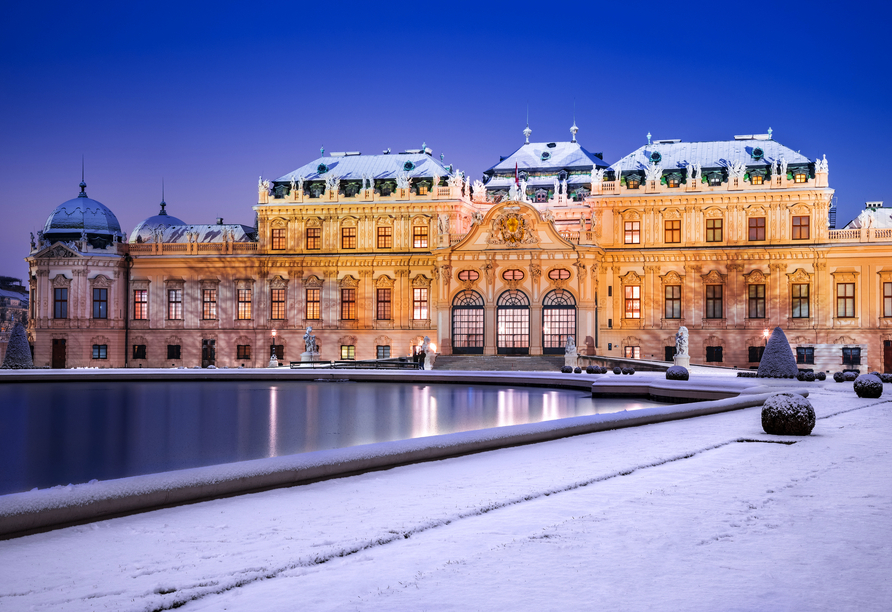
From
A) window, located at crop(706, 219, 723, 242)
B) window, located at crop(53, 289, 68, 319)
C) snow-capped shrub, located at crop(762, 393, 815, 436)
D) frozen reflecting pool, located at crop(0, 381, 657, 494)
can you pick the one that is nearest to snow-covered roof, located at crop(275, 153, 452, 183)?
window, located at crop(53, 289, 68, 319)

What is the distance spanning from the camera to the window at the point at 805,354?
48.3 meters

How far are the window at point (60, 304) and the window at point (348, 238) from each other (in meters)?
18.2

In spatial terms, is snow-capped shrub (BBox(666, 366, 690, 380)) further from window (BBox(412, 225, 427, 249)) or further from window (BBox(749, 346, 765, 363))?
window (BBox(412, 225, 427, 249))

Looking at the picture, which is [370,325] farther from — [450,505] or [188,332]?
[450,505]

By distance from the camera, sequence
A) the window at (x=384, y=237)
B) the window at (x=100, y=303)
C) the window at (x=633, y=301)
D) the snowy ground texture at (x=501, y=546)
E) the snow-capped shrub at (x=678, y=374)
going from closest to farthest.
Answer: the snowy ground texture at (x=501, y=546) → the snow-capped shrub at (x=678, y=374) → the window at (x=633, y=301) → the window at (x=384, y=237) → the window at (x=100, y=303)

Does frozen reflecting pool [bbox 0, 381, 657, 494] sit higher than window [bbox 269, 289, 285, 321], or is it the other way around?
window [bbox 269, 289, 285, 321]

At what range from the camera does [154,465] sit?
14.3 m

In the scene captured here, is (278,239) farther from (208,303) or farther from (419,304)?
(419,304)

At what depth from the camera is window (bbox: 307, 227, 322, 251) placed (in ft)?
180

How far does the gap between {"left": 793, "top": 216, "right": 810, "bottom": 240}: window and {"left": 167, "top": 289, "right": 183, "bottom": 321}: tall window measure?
38.5 m

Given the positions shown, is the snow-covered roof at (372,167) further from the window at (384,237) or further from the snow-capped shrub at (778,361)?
the snow-capped shrub at (778,361)

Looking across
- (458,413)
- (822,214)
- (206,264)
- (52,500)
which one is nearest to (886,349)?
(822,214)

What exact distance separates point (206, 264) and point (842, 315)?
39229 mm

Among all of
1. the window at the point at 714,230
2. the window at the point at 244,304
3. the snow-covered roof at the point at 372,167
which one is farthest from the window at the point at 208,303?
the window at the point at 714,230
